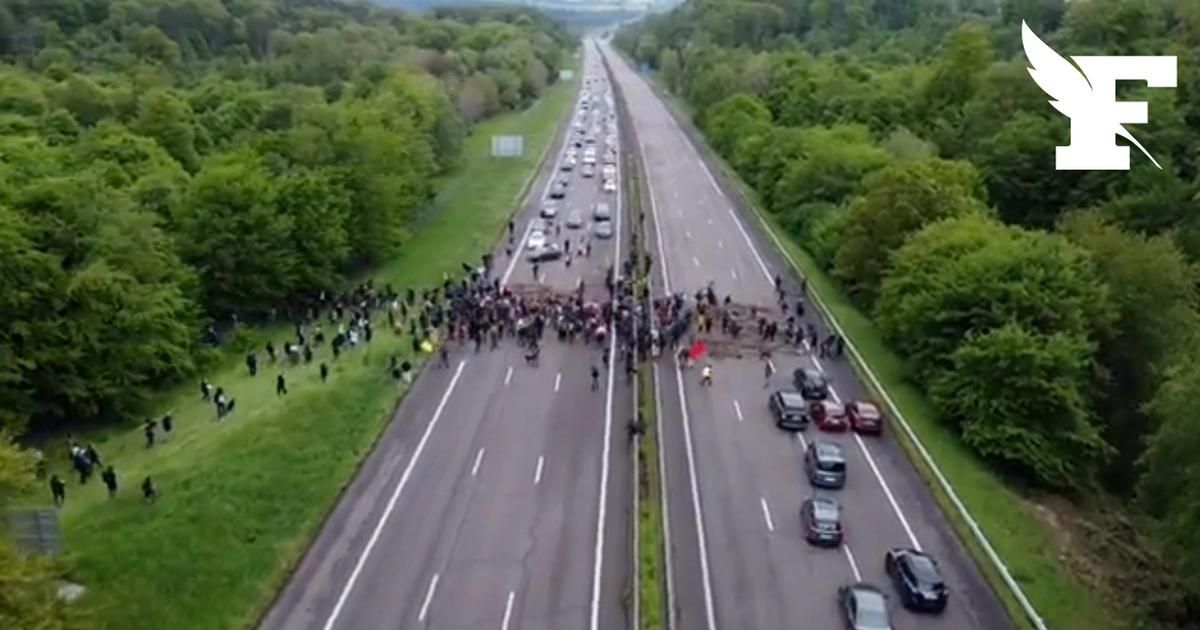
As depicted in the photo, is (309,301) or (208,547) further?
(309,301)

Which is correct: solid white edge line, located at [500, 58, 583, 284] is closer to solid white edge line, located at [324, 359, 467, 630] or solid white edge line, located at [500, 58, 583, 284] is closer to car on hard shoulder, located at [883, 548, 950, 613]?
solid white edge line, located at [324, 359, 467, 630]

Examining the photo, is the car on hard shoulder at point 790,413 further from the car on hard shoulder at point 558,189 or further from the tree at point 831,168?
the car on hard shoulder at point 558,189

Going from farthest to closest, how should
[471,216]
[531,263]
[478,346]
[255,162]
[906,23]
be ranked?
[906,23] < [471,216] < [531,263] < [255,162] < [478,346]

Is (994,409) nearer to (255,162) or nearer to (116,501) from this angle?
(116,501)

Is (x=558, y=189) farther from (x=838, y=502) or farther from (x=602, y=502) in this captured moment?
(x=838, y=502)

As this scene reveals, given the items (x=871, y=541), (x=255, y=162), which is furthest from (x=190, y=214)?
(x=871, y=541)

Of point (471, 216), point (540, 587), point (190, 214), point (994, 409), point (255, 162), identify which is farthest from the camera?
point (471, 216)

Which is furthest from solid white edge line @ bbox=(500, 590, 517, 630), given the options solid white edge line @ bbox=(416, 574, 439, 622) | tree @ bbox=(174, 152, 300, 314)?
tree @ bbox=(174, 152, 300, 314)
